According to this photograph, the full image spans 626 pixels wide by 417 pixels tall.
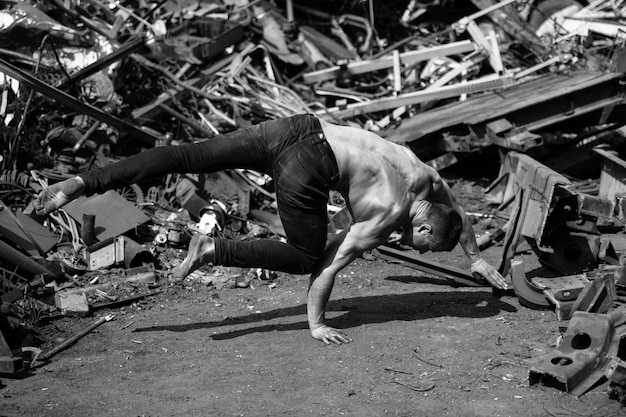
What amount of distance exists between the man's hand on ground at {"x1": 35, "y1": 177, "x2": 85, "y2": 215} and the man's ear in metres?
2.38

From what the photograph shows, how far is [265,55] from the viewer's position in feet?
36.3

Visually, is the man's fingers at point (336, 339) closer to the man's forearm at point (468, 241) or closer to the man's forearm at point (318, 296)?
the man's forearm at point (318, 296)

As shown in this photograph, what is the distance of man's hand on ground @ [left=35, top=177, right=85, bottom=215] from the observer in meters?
5.39

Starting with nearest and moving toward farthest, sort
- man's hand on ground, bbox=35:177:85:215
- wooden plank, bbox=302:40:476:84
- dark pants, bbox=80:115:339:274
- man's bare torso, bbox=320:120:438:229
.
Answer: man's hand on ground, bbox=35:177:85:215
dark pants, bbox=80:115:339:274
man's bare torso, bbox=320:120:438:229
wooden plank, bbox=302:40:476:84

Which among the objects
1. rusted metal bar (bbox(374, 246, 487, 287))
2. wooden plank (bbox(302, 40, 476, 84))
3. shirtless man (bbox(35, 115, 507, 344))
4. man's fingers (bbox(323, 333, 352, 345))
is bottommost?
rusted metal bar (bbox(374, 246, 487, 287))

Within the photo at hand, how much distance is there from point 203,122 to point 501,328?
5.09 m

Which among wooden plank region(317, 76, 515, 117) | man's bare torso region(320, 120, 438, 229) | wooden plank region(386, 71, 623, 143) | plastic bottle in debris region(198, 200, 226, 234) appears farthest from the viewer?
wooden plank region(317, 76, 515, 117)

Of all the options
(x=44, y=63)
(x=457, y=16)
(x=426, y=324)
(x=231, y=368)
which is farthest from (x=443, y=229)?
(x=457, y=16)

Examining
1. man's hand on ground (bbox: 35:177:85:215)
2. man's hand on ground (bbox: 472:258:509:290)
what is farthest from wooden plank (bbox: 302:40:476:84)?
man's hand on ground (bbox: 35:177:85:215)

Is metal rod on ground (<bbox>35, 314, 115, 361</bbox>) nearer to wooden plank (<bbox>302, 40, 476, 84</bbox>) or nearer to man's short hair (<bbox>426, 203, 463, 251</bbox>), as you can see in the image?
man's short hair (<bbox>426, 203, 463, 251</bbox>)

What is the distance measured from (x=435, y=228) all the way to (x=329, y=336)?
1.09 m

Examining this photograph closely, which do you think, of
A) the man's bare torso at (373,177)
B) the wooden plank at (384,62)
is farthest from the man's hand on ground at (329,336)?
the wooden plank at (384,62)

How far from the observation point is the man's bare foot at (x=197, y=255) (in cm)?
566

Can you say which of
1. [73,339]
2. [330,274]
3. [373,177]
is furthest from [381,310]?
[73,339]
